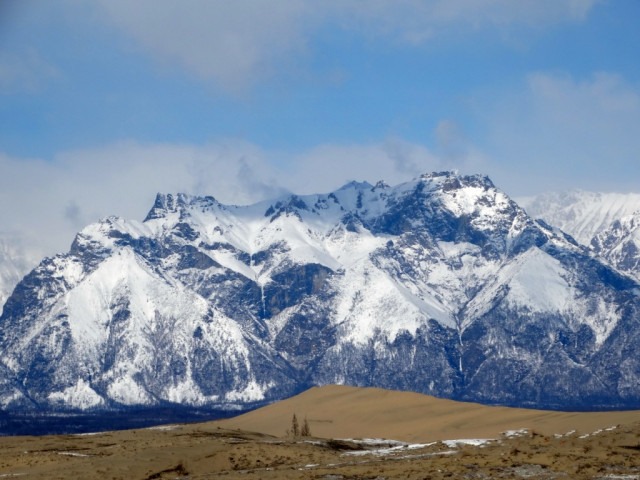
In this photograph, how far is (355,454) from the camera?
6328cm

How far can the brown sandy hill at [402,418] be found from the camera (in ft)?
299

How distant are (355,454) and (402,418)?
→ 47705 millimetres

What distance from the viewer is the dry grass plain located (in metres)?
51.0

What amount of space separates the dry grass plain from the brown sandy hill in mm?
291

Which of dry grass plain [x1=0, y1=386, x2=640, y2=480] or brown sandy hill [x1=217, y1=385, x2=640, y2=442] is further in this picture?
brown sandy hill [x1=217, y1=385, x2=640, y2=442]

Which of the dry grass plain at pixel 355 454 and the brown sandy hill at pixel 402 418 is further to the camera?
the brown sandy hill at pixel 402 418

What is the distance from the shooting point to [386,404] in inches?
4626

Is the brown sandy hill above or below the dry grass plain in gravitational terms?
above

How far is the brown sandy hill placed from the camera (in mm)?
91062

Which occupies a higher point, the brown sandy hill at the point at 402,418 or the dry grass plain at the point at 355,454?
the brown sandy hill at the point at 402,418

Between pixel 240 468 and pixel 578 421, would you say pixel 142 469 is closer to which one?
pixel 240 468

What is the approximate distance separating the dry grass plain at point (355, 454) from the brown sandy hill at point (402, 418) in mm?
291

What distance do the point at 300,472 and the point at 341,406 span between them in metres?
68.4

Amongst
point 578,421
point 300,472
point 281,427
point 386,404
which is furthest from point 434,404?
point 300,472
